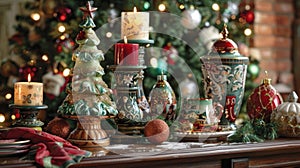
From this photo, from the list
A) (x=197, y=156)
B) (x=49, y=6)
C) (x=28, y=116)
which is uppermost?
(x=49, y=6)

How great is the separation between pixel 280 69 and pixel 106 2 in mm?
1470

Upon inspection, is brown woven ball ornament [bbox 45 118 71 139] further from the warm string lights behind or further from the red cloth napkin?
the warm string lights behind

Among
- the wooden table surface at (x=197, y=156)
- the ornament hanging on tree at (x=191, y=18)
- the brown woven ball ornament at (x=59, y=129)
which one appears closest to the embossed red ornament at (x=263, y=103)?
the wooden table surface at (x=197, y=156)

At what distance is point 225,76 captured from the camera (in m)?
1.78

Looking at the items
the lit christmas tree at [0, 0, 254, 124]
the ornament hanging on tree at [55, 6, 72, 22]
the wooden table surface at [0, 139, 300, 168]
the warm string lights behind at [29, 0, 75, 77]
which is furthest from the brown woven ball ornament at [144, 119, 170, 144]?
the ornament hanging on tree at [55, 6, 72, 22]

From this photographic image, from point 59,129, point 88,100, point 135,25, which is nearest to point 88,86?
point 88,100

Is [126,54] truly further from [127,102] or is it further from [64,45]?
[64,45]

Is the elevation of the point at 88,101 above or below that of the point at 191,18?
below

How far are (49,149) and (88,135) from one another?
0.17 meters

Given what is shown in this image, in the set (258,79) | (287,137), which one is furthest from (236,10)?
(287,137)

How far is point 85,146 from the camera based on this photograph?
1.51 metres

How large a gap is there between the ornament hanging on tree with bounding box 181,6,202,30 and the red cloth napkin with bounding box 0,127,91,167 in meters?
1.94

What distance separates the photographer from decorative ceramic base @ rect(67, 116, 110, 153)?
151cm

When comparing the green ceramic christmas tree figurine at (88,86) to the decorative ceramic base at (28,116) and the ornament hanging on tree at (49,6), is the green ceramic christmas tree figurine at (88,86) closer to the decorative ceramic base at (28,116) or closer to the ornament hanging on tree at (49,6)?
the decorative ceramic base at (28,116)
